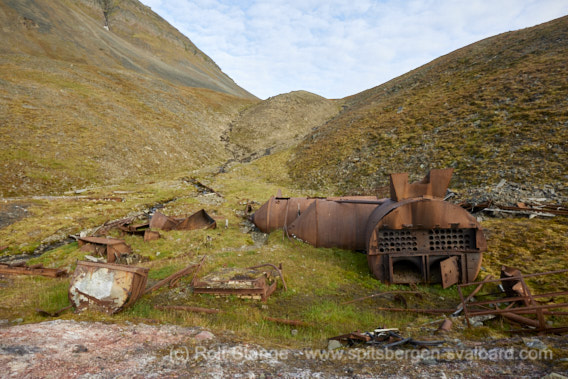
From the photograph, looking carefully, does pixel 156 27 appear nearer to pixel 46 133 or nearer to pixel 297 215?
pixel 46 133

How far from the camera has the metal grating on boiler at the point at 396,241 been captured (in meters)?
8.01

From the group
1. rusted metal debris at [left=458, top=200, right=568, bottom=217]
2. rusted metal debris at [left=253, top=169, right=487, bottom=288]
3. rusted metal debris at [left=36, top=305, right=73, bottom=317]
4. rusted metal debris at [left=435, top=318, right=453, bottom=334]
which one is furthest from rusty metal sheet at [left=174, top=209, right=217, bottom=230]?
rusted metal debris at [left=458, top=200, right=568, bottom=217]

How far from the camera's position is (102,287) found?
5.79 m

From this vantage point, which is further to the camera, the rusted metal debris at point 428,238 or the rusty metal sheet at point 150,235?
the rusty metal sheet at point 150,235

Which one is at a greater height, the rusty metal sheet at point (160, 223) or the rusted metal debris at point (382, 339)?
the rusty metal sheet at point (160, 223)

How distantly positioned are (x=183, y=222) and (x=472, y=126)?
21.0 meters

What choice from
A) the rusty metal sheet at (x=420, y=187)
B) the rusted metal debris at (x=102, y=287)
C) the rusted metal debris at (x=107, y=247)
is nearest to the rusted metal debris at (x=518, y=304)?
the rusty metal sheet at (x=420, y=187)

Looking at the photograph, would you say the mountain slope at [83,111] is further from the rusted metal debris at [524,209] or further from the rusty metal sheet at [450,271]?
→ the rusted metal debris at [524,209]

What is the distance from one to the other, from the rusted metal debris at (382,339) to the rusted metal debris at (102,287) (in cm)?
441

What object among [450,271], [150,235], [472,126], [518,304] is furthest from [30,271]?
[472,126]

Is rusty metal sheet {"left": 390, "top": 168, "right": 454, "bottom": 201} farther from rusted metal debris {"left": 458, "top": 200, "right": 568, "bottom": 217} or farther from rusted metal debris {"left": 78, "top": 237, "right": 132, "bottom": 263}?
rusted metal debris {"left": 78, "top": 237, "right": 132, "bottom": 263}

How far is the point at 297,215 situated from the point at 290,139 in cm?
3528

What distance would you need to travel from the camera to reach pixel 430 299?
7156mm

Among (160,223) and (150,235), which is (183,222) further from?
(150,235)
